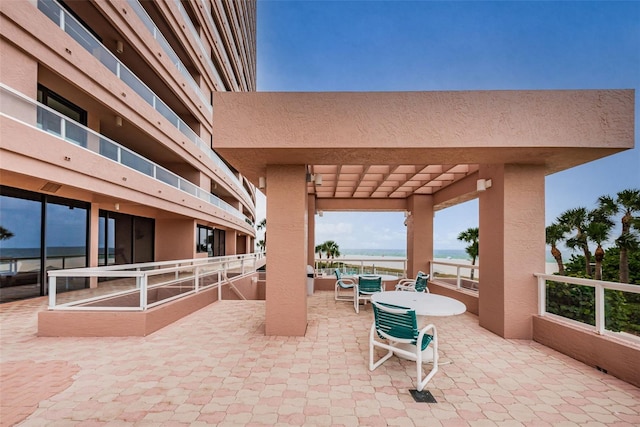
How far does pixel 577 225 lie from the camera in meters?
16.2

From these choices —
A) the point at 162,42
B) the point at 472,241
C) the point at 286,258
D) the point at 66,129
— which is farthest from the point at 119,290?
the point at 472,241

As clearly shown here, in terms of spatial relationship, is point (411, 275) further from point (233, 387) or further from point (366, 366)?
point (233, 387)

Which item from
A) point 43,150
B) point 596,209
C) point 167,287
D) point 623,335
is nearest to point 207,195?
point 43,150

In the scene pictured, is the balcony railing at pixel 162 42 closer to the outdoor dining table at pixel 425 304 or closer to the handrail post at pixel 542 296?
the outdoor dining table at pixel 425 304

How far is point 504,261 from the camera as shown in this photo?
4.96 metres

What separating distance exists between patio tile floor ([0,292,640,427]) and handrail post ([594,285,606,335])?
0.59 meters

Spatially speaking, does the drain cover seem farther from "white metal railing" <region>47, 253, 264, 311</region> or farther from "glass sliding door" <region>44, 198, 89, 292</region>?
"glass sliding door" <region>44, 198, 89, 292</region>

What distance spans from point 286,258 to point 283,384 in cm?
210

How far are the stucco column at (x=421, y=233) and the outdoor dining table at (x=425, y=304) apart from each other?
5.51 m

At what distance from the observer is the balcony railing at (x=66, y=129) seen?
5914 mm

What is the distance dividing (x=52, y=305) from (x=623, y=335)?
876 cm

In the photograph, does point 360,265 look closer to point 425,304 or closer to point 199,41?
point 425,304

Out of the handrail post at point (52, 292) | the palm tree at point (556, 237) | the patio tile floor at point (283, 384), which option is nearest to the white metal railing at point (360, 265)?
the patio tile floor at point (283, 384)

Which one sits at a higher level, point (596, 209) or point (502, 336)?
point (596, 209)
